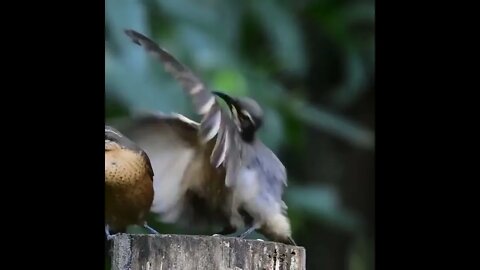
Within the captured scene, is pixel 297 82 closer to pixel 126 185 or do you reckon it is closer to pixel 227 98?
pixel 227 98

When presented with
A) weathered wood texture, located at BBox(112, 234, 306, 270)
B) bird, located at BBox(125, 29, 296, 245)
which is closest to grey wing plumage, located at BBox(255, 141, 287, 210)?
bird, located at BBox(125, 29, 296, 245)

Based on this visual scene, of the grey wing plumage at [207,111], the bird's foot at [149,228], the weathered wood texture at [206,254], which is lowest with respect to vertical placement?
the weathered wood texture at [206,254]

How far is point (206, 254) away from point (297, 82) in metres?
0.28

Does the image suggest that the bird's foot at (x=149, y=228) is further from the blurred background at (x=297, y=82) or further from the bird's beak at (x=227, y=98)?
the bird's beak at (x=227, y=98)

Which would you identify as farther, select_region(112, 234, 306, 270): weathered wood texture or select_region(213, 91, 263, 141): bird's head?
select_region(213, 91, 263, 141): bird's head

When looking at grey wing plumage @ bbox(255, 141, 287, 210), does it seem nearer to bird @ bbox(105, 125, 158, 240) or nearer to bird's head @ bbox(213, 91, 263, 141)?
bird's head @ bbox(213, 91, 263, 141)

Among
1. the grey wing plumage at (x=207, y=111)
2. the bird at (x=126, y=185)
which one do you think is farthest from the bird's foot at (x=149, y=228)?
the grey wing plumage at (x=207, y=111)

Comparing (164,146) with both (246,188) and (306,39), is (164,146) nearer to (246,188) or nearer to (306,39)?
(246,188)

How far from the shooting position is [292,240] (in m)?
1.24

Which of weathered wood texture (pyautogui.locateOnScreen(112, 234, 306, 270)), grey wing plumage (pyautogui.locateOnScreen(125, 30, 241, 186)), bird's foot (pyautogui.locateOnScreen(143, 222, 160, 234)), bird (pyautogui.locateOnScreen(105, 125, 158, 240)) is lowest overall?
weathered wood texture (pyautogui.locateOnScreen(112, 234, 306, 270))

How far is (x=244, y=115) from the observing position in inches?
49.1

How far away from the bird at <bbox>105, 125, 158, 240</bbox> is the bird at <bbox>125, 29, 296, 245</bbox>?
0.05 feet

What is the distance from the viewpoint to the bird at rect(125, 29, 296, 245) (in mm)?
1231

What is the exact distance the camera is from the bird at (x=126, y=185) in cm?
122
